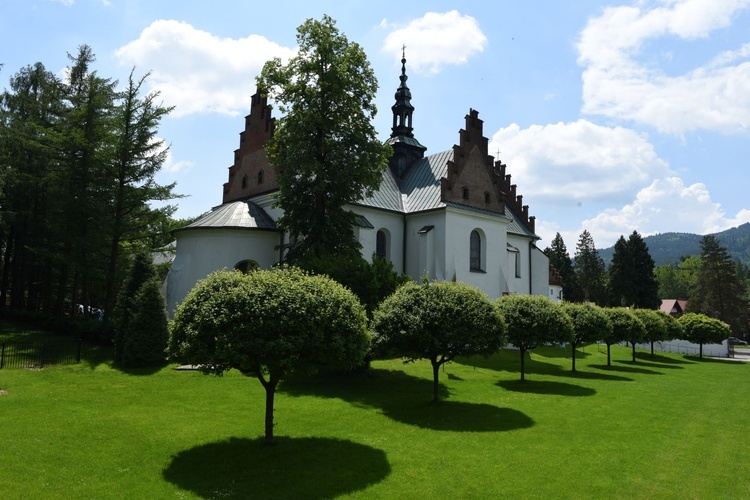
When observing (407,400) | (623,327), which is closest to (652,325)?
(623,327)

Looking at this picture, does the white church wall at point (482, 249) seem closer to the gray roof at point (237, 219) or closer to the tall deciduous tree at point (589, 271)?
the gray roof at point (237, 219)

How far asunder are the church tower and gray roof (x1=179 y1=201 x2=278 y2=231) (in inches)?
532

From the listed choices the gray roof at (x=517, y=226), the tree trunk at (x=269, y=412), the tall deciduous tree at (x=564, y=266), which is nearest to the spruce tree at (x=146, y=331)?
the tree trunk at (x=269, y=412)

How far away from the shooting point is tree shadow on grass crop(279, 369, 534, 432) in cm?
1656

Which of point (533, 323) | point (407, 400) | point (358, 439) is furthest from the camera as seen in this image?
point (533, 323)

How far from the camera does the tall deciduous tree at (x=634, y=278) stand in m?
74.4

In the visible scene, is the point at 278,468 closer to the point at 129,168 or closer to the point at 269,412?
the point at 269,412

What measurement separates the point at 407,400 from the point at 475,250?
23.0 meters

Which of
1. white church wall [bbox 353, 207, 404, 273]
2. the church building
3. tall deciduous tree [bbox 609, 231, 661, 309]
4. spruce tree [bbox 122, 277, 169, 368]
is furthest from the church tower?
tall deciduous tree [bbox 609, 231, 661, 309]

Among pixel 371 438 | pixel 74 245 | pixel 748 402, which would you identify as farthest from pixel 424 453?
pixel 74 245

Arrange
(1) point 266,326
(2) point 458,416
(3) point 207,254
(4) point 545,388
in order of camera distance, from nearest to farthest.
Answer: (1) point 266,326 < (2) point 458,416 < (4) point 545,388 < (3) point 207,254

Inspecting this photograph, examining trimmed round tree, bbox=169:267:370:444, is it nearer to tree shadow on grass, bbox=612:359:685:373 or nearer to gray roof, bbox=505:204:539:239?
tree shadow on grass, bbox=612:359:685:373

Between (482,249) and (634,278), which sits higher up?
(634,278)

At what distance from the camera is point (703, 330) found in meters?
48.5
